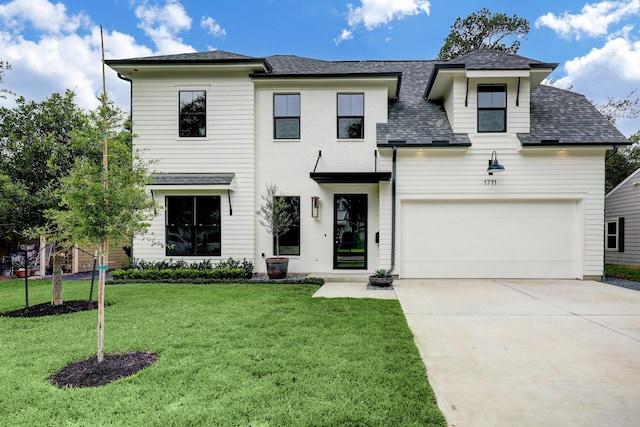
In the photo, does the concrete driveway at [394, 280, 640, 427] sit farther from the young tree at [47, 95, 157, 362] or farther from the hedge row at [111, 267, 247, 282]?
the hedge row at [111, 267, 247, 282]

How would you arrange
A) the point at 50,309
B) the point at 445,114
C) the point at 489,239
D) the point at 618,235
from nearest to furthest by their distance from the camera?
the point at 50,309 → the point at 489,239 → the point at 445,114 → the point at 618,235

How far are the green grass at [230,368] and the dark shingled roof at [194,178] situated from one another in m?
4.39

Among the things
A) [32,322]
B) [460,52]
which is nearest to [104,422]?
[32,322]

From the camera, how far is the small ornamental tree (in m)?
9.65

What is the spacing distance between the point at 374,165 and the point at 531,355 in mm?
7059

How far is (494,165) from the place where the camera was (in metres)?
9.05

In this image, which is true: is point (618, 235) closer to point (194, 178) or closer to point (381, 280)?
point (381, 280)

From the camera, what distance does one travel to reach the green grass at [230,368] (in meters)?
2.61

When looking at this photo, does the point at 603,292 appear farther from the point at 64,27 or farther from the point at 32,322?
the point at 64,27

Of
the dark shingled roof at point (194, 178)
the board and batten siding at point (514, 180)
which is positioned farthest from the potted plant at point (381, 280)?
the dark shingled roof at point (194, 178)

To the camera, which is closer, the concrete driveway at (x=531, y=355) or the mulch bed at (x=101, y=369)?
the concrete driveway at (x=531, y=355)

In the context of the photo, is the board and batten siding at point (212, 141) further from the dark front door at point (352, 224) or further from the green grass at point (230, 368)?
the green grass at point (230, 368)

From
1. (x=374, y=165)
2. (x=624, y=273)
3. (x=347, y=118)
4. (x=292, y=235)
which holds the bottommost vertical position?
(x=624, y=273)

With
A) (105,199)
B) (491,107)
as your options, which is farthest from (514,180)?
(105,199)
